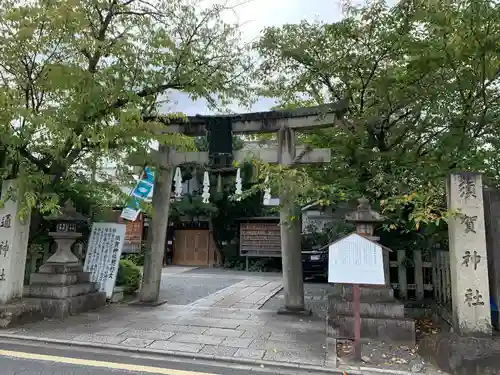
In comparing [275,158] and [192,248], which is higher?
[275,158]

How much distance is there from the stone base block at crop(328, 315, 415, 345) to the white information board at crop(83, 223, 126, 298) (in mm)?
6034

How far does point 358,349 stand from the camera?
576 cm

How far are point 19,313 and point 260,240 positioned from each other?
15.1 meters

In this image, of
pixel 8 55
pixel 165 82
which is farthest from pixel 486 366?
pixel 8 55

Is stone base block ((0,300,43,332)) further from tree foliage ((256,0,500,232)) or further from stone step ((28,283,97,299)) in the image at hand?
tree foliage ((256,0,500,232))

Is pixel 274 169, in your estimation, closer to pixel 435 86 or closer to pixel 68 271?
pixel 435 86

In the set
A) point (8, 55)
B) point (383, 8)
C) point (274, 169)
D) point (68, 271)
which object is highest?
point (383, 8)

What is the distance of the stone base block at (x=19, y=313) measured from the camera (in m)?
7.20

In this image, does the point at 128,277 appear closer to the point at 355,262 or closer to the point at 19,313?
the point at 19,313

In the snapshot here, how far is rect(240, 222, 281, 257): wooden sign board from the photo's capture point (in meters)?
21.3

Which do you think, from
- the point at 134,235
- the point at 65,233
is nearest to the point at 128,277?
the point at 65,233

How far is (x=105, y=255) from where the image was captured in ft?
33.2

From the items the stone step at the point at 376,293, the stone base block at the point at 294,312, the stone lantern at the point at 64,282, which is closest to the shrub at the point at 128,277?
the stone lantern at the point at 64,282

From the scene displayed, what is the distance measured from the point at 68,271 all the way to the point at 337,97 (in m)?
7.64
